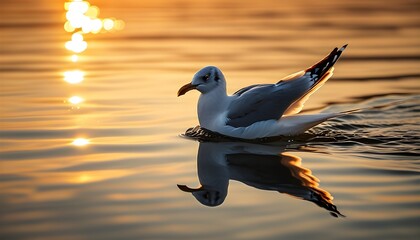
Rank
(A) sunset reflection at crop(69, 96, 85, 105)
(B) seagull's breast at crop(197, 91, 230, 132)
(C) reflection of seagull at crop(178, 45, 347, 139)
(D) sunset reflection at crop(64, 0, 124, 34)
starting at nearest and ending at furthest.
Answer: (C) reflection of seagull at crop(178, 45, 347, 139) → (B) seagull's breast at crop(197, 91, 230, 132) → (A) sunset reflection at crop(69, 96, 85, 105) → (D) sunset reflection at crop(64, 0, 124, 34)

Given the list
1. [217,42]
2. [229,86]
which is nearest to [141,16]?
[217,42]

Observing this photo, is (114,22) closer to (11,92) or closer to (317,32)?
(317,32)

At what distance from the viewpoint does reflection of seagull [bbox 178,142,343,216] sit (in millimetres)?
6148

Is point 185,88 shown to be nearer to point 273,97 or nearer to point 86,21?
point 273,97

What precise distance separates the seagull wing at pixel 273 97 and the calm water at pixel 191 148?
342 millimetres

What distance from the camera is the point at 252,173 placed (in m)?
6.80

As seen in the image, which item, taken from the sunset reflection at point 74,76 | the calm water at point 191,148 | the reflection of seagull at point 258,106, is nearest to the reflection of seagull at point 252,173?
the calm water at point 191,148

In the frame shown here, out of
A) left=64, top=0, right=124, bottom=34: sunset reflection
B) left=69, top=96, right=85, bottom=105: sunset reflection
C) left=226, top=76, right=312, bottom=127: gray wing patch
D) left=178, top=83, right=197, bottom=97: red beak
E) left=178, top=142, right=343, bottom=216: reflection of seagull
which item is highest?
left=64, top=0, right=124, bottom=34: sunset reflection

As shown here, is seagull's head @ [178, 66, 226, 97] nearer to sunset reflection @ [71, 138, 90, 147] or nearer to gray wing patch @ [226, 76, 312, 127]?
gray wing patch @ [226, 76, 312, 127]

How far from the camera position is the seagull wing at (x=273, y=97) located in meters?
8.24

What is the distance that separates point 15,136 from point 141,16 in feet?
39.2

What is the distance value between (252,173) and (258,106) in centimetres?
159

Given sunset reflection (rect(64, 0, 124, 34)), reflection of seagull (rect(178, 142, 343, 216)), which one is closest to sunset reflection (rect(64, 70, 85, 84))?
reflection of seagull (rect(178, 142, 343, 216))

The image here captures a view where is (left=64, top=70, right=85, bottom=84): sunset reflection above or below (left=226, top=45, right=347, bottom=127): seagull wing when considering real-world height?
above
